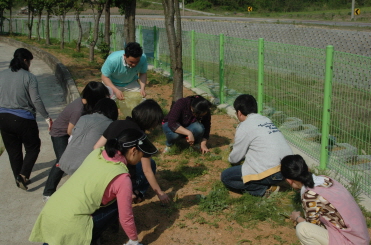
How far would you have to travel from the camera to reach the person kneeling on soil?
450cm

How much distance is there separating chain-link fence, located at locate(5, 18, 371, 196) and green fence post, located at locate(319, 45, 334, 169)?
12 mm

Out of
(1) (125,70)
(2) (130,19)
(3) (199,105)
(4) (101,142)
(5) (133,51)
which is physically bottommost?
(4) (101,142)

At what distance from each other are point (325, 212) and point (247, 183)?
4.57 ft

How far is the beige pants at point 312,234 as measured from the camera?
130 inches

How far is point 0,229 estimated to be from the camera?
4.30m

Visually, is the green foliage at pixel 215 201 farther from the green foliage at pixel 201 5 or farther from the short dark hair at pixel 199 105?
the green foliage at pixel 201 5

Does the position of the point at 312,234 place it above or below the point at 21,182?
above

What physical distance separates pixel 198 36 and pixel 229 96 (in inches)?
70.7

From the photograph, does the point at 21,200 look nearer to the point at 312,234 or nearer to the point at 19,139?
the point at 19,139

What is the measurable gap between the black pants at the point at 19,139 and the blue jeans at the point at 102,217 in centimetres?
214

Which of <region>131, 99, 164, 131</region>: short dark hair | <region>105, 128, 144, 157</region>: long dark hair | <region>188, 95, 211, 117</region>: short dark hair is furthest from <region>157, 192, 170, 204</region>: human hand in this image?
<region>188, 95, 211, 117</region>: short dark hair

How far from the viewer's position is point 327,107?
17.0ft

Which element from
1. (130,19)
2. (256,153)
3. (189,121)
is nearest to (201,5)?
(130,19)

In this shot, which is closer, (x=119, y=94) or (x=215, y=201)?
(x=215, y=201)
